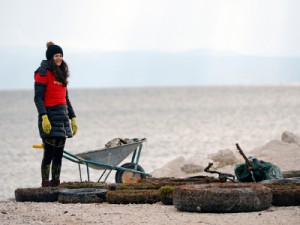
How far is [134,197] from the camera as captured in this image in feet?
33.0

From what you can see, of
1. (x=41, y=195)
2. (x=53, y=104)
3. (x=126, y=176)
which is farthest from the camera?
(x=126, y=176)

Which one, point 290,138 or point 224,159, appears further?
point 290,138

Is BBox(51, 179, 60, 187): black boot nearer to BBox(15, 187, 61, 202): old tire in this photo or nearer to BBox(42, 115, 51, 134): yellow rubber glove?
BBox(15, 187, 61, 202): old tire

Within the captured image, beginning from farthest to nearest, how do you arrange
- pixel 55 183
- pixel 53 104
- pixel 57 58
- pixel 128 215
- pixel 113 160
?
pixel 113 160
pixel 55 183
pixel 57 58
pixel 53 104
pixel 128 215

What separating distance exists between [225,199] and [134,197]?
57.7 inches

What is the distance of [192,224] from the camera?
835 cm

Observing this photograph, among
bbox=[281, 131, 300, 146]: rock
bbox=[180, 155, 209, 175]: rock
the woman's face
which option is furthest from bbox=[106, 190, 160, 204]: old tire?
bbox=[281, 131, 300, 146]: rock

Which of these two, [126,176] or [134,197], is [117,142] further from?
[134,197]

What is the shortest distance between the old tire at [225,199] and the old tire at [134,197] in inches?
34.2

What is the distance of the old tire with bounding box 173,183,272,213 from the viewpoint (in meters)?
8.90

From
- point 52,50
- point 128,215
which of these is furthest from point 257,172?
point 52,50

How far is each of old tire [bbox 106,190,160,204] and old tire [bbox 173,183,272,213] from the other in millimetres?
868

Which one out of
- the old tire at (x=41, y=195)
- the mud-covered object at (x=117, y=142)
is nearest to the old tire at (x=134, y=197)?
the old tire at (x=41, y=195)

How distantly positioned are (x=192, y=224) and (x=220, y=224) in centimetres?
27
